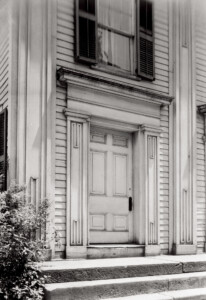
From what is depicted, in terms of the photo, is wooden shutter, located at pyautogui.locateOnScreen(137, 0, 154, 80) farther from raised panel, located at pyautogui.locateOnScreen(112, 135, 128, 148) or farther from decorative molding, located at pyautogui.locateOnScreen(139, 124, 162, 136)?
raised panel, located at pyautogui.locateOnScreen(112, 135, 128, 148)

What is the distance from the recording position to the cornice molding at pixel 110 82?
25.8ft

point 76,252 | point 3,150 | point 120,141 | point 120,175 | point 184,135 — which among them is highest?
point 184,135

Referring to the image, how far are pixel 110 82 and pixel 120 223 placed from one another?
2.57 meters

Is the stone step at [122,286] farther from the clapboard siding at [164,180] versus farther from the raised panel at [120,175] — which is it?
the raised panel at [120,175]

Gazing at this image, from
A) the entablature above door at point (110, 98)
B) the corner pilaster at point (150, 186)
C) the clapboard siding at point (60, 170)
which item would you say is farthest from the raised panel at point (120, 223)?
the entablature above door at point (110, 98)

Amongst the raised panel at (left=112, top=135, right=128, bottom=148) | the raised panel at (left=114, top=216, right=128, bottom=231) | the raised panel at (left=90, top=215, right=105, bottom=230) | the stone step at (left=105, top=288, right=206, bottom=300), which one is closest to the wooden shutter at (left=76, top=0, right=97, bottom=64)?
the raised panel at (left=112, top=135, right=128, bottom=148)

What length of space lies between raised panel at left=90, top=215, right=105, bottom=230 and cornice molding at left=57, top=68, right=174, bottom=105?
2347 mm

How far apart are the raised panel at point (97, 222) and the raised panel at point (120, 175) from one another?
561 millimetres

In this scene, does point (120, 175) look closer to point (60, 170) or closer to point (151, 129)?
point (151, 129)

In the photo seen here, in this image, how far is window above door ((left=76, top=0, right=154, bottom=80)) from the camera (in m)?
8.57

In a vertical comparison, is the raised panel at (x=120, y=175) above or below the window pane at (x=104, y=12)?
below

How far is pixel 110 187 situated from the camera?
8.74 metres

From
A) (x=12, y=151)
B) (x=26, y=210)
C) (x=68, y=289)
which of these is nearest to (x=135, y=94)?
(x=12, y=151)

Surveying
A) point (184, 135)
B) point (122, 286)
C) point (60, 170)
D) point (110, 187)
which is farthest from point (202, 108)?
point (122, 286)
